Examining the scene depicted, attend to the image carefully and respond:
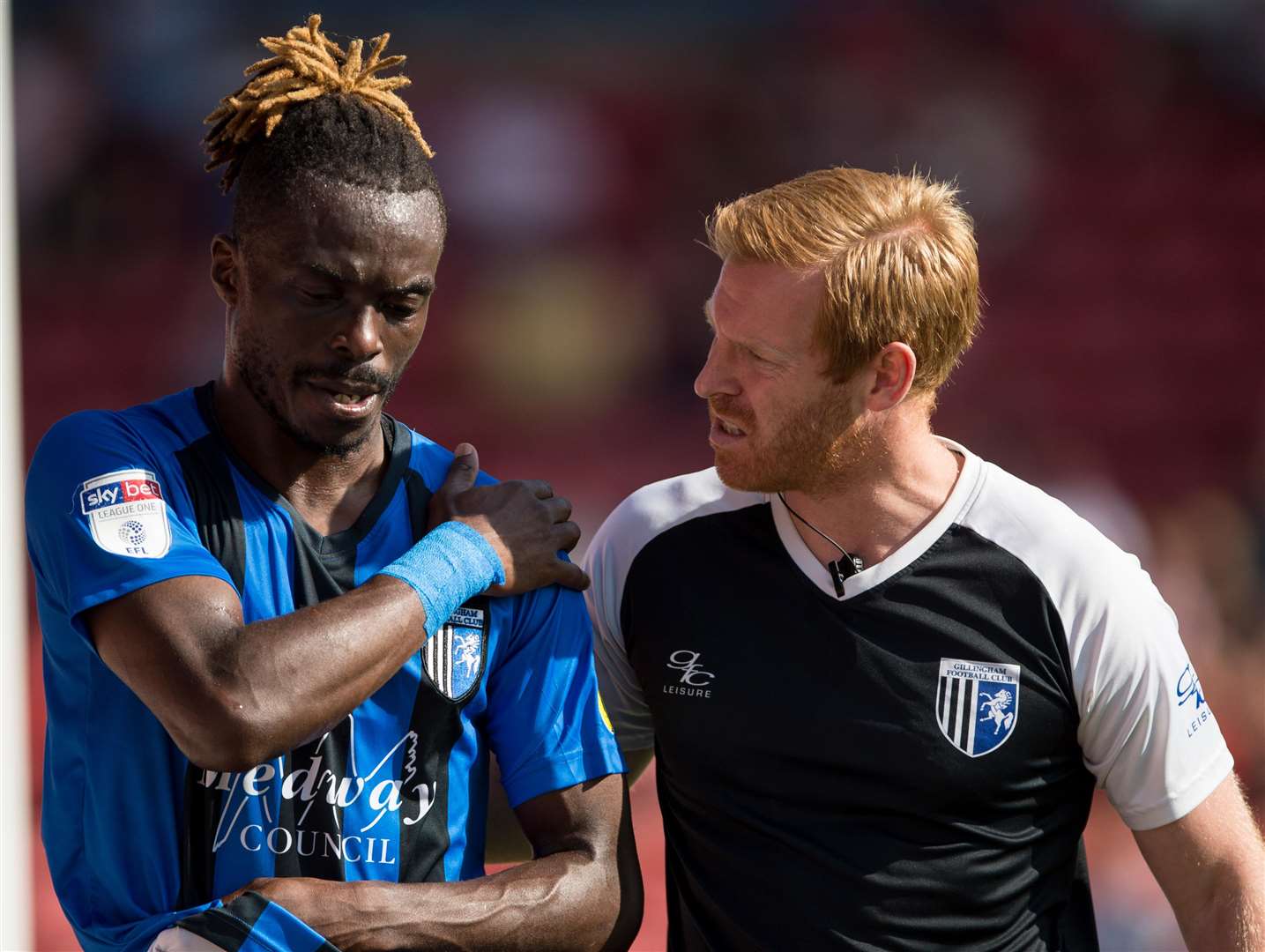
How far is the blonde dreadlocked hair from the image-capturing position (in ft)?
7.38

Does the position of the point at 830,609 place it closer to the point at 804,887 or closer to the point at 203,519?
the point at 804,887

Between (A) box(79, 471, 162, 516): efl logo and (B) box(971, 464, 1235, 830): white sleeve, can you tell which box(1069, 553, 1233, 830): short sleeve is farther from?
(A) box(79, 471, 162, 516): efl logo

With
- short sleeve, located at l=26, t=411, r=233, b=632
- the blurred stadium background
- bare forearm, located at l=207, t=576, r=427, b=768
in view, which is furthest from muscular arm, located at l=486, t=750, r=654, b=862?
the blurred stadium background

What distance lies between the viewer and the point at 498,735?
2.28 meters

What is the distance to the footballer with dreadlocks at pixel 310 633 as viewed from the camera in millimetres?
1997

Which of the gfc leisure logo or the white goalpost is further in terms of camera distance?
the white goalpost

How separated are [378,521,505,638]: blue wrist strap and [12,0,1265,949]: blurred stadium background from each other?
3.42 m

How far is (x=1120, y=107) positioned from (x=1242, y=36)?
0.53 metres

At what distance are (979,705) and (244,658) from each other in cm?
120

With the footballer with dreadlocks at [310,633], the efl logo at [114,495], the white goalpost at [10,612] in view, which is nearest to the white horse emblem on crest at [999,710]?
the footballer with dreadlocks at [310,633]

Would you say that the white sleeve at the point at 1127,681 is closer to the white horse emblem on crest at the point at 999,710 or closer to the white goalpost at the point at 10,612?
the white horse emblem on crest at the point at 999,710

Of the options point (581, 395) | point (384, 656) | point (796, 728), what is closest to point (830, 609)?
point (796, 728)

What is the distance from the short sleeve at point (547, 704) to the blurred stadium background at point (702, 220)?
10.6 ft

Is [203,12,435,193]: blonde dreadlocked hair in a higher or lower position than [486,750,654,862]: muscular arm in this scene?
higher
